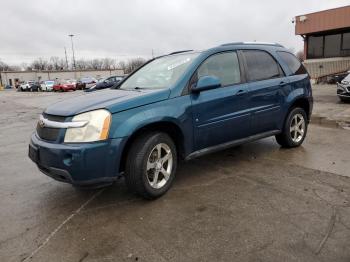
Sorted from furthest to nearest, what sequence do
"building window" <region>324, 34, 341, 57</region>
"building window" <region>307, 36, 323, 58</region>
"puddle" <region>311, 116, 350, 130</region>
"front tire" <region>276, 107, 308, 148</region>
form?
"building window" <region>307, 36, 323, 58</region>, "building window" <region>324, 34, 341, 57</region>, "puddle" <region>311, 116, 350, 130</region>, "front tire" <region>276, 107, 308, 148</region>

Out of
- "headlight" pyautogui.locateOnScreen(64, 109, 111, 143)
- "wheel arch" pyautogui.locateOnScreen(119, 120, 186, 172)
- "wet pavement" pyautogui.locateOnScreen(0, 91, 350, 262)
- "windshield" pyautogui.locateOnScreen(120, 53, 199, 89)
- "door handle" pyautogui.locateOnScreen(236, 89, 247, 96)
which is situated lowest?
"wet pavement" pyautogui.locateOnScreen(0, 91, 350, 262)

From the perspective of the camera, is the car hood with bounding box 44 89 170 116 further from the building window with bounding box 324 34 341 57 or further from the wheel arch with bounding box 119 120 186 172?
the building window with bounding box 324 34 341 57

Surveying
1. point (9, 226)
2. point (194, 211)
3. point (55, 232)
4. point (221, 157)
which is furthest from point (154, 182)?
point (221, 157)

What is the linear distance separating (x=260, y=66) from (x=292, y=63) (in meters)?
1.01

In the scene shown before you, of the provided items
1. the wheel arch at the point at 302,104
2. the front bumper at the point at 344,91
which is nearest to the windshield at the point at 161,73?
the wheel arch at the point at 302,104

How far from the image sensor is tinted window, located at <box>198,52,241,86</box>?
453 cm

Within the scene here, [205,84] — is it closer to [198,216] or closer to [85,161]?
[198,216]

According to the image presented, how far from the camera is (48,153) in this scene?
357 centimetres

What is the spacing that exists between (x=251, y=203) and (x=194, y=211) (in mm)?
662

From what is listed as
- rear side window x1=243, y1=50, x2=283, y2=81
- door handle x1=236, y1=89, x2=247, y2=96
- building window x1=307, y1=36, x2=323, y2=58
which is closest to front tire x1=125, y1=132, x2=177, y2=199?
door handle x1=236, y1=89, x2=247, y2=96

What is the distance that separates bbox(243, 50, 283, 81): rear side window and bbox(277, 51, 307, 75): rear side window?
12.8 inches

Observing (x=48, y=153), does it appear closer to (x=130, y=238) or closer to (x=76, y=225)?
(x=76, y=225)

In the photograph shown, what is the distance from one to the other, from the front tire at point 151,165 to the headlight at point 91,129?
0.41 meters

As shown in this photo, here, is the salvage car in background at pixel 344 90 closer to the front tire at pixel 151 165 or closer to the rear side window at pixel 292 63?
the rear side window at pixel 292 63
